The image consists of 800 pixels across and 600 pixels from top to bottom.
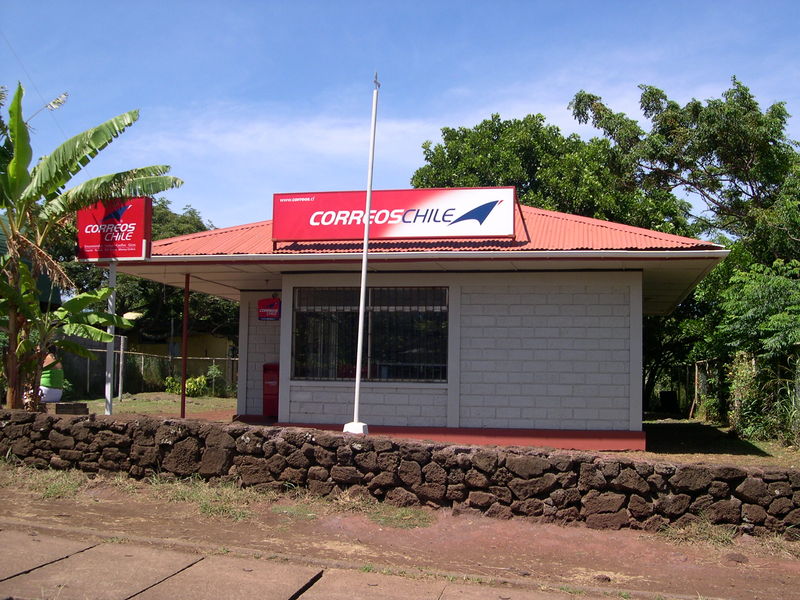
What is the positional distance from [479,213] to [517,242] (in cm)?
75

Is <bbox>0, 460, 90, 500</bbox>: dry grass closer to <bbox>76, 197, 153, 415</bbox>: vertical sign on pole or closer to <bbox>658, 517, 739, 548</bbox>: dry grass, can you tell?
<bbox>76, 197, 153, 415</bbox>: vertical sign on pole

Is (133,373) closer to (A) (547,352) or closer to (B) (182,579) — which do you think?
(A) (547,352)

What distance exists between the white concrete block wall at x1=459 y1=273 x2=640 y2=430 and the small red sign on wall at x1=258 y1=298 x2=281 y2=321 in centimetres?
434

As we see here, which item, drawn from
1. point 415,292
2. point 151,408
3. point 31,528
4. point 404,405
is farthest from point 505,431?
point 151,408

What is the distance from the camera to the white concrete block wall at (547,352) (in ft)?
40.1

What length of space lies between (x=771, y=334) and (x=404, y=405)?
24.1ft

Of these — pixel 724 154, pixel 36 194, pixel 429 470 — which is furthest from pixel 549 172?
pixel 429 470

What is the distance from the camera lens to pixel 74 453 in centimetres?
898

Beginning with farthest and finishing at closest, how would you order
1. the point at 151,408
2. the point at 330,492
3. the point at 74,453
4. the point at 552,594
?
the point at 151,408
the point at 74,453
the point at 330,492
the point at 552,594

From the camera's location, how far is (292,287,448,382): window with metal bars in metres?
12.8

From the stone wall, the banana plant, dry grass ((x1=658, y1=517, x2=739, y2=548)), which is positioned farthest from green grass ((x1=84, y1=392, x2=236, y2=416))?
dry grass ((x1=658, y1=517, x2=739, y2=548))

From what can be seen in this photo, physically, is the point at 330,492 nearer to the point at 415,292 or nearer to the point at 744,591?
the point at 744,591

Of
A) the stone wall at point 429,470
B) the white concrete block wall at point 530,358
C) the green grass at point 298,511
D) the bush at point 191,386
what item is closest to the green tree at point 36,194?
the stone wall at point 429,470

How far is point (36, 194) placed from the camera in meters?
11.3
